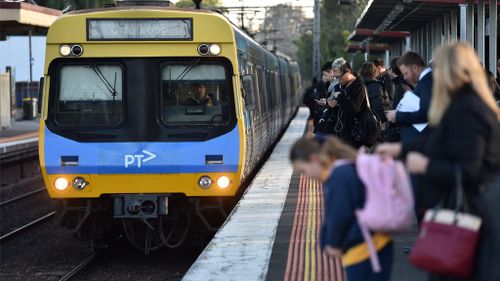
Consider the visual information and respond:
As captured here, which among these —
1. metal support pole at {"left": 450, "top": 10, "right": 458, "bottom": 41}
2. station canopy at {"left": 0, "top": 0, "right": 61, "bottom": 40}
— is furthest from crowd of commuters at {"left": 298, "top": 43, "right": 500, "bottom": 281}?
station canopy at {"left": 0, "top": 0, "right": 61, "bottom": 40}

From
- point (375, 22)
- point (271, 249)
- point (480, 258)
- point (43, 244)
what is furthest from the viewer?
point (375, 22)

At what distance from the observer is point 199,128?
35.5 ft

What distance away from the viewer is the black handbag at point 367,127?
34.9 ft

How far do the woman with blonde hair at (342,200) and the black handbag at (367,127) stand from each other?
5704mm

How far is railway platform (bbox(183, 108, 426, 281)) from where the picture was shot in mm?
8016

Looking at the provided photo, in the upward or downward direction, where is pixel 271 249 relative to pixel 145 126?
downward

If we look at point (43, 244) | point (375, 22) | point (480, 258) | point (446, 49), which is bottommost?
point (43, 244)

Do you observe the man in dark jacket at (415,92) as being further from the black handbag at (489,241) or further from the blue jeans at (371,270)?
the black handbag at (489,241)

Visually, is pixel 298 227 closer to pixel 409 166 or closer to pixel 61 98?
pixel 61 98

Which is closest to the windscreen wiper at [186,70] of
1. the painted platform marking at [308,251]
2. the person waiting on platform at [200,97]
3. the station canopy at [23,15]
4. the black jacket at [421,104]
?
the person waiting on platform at [200,97]

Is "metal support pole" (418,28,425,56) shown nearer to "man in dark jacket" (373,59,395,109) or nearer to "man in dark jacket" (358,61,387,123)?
"man in dark jacket" (373,59,395,109)

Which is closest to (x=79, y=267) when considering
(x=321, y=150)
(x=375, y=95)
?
(x=375, y=95)

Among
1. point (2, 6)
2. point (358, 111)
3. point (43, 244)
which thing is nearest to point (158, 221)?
point (358, 111)

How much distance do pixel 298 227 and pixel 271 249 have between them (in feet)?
4.92
